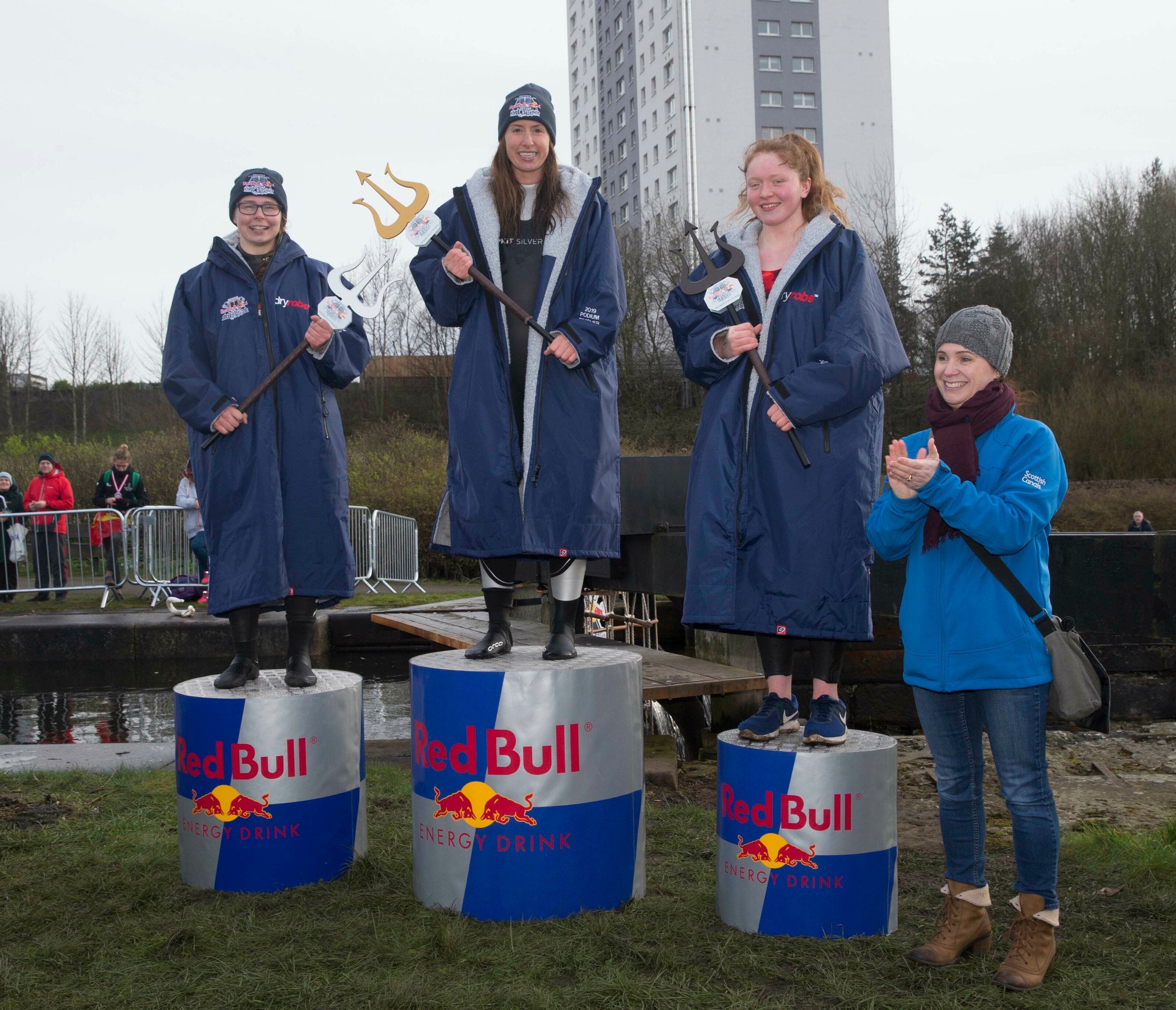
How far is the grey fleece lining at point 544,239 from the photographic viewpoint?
151 inches

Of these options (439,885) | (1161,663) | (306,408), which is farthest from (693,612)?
(1161,663)

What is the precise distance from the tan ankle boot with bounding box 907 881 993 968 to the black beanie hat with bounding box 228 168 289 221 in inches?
136

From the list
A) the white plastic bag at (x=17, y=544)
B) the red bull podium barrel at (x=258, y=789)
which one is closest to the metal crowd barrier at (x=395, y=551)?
the white plastic bag at (x=17, y=544)

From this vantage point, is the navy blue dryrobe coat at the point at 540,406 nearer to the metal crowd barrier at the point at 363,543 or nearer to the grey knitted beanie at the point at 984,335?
the grey knitted beanie at the point at 984,335

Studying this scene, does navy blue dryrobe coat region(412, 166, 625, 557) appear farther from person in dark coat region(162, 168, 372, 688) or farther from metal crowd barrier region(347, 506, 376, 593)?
metal crowd barrier region(347, 506, 376, 593)

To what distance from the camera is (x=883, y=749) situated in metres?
3.24

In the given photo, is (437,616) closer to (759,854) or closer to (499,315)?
(499,315)

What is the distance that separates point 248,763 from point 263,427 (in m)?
1.24

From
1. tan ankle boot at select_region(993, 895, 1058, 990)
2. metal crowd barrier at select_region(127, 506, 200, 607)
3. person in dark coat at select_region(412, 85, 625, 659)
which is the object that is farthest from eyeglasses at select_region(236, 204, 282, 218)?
metal crowd barrier at select_region(127, 506, 200, 607)

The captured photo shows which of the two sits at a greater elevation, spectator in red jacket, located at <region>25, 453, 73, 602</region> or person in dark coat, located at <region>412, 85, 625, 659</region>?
person in dark coat, located at <region>412, 85, 625, 659</region>

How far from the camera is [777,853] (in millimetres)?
3211

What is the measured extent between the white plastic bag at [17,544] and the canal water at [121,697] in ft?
10.3

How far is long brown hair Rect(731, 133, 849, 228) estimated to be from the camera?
3607 mm

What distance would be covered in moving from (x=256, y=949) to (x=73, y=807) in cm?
211
